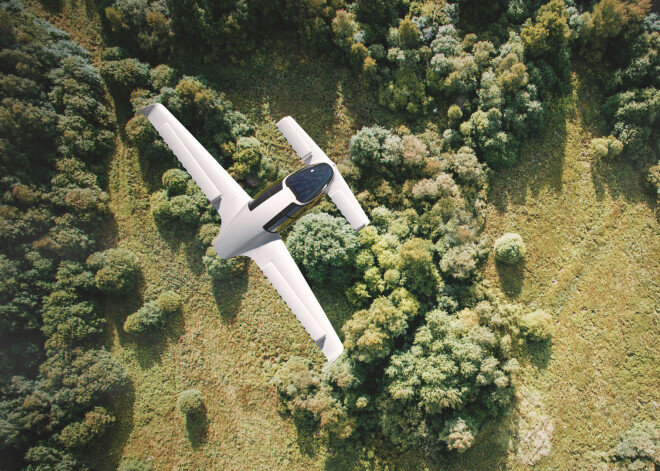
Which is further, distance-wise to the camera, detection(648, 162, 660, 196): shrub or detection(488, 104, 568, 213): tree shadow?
detection(488, 104, 568, 213): tree shadow

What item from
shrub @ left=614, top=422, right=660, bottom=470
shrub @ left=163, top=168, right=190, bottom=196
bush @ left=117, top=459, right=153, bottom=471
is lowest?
bush @ left=117, top=459, right=153, bottom=471

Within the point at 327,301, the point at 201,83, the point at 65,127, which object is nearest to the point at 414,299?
the point at 327,301

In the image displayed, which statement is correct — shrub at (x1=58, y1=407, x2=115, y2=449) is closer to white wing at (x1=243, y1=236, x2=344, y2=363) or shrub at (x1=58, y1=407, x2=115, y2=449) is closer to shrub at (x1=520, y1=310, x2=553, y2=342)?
white wing at (x1=243, y1=236, x2=344, y2=363)

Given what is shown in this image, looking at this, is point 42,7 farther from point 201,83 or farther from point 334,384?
point 334,384

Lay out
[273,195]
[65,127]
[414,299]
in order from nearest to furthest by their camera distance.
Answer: [273,195], [414,299], [65,127]

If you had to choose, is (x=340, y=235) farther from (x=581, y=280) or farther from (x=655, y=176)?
(x=655, y=176)

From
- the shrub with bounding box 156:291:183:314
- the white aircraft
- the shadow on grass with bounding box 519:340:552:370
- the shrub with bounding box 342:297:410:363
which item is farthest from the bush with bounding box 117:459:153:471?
the shadow on grass with bounding box 519:340:552:370

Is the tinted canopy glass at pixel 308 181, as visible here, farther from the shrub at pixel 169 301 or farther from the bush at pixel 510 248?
the bush at pixel 510 248
